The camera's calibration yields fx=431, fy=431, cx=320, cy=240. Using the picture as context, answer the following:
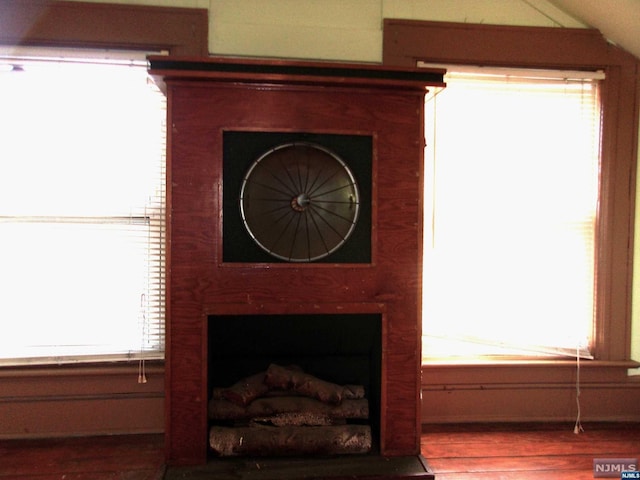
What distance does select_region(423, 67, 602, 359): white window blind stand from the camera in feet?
7.80

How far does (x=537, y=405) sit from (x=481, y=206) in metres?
1.17

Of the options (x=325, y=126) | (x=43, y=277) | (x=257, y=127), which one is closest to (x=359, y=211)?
(x=325, y=126)

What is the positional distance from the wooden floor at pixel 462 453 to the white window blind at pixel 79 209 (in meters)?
0.44

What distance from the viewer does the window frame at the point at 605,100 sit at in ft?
7.74

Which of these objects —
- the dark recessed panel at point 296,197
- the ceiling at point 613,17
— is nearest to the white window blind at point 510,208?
the ceiling at point 613,17

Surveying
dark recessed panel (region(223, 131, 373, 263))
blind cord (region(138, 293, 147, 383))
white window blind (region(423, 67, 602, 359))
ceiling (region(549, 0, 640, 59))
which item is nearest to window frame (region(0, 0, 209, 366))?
dark recessed panel (region(223, 131, 373, 263))

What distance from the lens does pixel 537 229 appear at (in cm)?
240

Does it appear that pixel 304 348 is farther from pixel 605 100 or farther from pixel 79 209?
pixel 605 100

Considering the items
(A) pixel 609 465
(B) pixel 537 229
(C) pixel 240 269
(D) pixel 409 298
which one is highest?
(B) pixel 537 229

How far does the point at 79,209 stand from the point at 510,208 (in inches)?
90.9

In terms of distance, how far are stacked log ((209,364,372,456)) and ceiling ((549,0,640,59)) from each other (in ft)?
7.56

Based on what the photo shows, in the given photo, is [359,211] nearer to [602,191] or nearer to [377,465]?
[377,465]

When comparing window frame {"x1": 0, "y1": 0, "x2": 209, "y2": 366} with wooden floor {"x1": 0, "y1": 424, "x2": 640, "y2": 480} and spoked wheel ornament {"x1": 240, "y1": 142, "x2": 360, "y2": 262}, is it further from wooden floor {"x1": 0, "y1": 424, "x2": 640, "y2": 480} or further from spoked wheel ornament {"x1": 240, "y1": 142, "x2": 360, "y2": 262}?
wooden floor {"x1": 0, "y1": 424, "x2": 640, "y2": 480}

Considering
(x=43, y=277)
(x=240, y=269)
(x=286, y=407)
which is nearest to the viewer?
(x=240, y=269)
